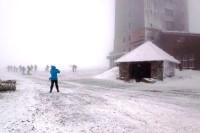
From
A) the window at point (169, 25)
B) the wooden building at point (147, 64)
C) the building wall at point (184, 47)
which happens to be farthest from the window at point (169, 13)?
the wooden building at point (147, 64)

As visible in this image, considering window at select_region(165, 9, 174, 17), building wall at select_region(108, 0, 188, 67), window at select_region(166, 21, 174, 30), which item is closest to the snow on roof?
building wall at select_region(108, 0, 188, 67)

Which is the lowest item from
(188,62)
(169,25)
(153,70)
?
(153,70)

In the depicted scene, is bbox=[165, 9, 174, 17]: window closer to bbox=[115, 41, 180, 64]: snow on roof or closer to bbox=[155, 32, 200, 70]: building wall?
bbox=[155, 32, 200, 70]: building wall

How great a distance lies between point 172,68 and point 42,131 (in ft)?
80.4

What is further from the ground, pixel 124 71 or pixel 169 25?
pixel 169 25

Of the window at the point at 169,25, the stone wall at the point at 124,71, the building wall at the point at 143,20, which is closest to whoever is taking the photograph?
the stone wall at the point at 124,71

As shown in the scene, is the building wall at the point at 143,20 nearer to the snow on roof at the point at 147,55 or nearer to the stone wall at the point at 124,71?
the snow on roof at the point at 147,55

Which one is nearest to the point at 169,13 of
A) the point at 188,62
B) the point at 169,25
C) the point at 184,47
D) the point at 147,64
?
the point at 169,25

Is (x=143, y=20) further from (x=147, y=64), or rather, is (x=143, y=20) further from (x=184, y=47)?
(x=147, y=64)

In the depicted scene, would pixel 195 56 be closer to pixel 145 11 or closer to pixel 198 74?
pixel 198 74

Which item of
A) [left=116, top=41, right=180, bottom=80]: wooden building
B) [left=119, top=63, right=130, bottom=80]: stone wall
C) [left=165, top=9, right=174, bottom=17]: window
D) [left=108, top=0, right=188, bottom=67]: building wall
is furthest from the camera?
[left=165, top=9, right=174, bottom=17]: window

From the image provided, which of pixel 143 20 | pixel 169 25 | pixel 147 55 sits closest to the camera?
pixel 147 55

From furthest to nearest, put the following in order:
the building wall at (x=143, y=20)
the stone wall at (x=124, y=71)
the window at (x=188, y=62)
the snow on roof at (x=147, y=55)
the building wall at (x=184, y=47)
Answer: the building wall at (x=143, y=20) < the window at (x=188, y=62) < the building wall at (x=184, y=47) < the stone wall at (x=124, y=71) < the snow on roof at (x=147, y=55)

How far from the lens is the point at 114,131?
6.26 metres
